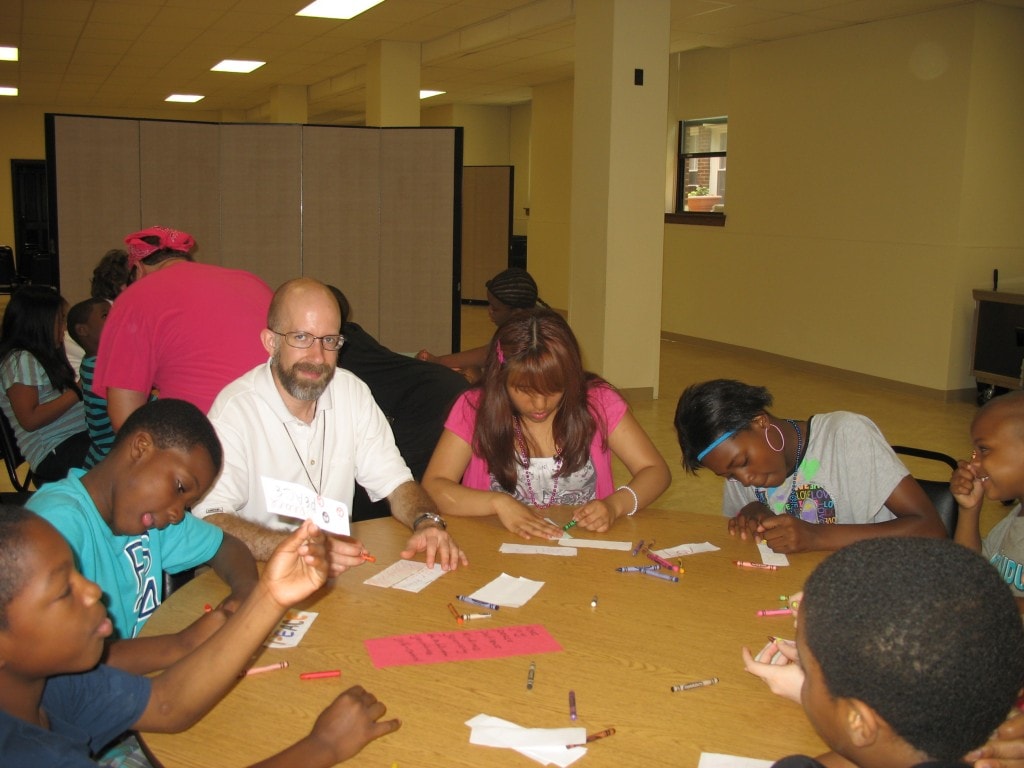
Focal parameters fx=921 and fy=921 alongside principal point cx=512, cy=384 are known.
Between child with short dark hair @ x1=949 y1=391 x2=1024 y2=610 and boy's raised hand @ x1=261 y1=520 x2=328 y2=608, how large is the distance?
1570 millimetres

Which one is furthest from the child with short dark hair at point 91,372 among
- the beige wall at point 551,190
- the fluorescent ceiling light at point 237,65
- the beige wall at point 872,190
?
the beige wall at point 551,190

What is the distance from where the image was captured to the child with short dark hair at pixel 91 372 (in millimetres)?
3672

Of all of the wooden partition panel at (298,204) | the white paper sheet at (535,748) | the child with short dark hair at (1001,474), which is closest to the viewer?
the white paper sheet at (535,748)

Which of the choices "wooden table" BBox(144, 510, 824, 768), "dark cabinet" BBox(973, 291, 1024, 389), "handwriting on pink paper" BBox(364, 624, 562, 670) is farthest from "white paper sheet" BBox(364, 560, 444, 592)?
"dark cabinet" BBox(973, 291, 1024, 389)

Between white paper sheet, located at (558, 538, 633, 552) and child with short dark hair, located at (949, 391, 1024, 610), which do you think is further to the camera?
white paper sheet, located at (558, 538, 633, 552)

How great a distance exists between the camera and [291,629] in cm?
189

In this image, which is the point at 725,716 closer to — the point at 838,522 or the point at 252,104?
the point at 838,522

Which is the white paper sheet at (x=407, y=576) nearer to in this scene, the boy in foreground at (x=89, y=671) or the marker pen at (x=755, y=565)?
the boy in foreground at (x=89, y=671)

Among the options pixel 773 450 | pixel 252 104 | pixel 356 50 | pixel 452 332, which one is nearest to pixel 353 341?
pixel 773 450

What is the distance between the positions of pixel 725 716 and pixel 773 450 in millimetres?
1098

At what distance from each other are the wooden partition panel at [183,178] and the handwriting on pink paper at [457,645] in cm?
664

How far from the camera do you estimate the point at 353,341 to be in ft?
13.5

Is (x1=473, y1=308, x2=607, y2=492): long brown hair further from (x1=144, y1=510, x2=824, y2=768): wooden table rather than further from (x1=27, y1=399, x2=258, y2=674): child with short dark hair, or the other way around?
(x1=27, y1=399, x2=258, y2=674): child with short dark hair

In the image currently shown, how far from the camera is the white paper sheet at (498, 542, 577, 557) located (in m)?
2.39
